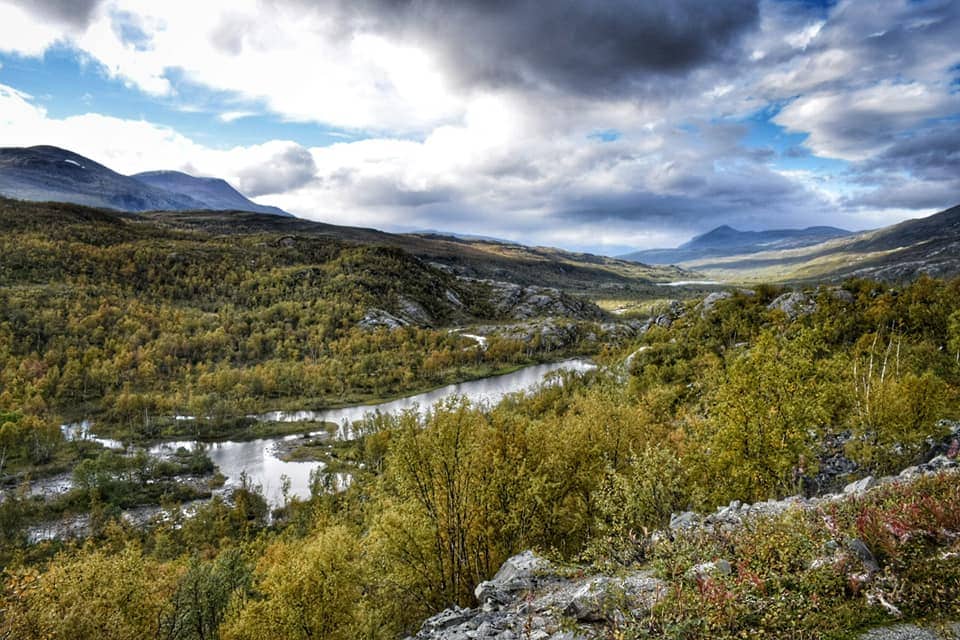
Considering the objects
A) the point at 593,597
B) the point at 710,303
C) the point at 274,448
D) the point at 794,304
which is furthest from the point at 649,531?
the point at 274,448

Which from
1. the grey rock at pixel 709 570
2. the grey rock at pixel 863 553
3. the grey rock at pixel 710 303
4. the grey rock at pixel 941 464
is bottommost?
the grey rock at pixel 941 464

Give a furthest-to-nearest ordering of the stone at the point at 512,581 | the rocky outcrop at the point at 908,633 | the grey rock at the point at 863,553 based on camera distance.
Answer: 1. the stone at the point at 512,581
2. the grey rock at the point at 863,553
3. the rocky outcrop at the point at 908,633

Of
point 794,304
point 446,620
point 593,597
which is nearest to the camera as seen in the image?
point 593,597

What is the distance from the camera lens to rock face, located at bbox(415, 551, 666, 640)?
11.8 metres

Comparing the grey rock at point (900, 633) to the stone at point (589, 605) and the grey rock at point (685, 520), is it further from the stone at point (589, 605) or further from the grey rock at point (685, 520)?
the grey rock at point (685, 520)

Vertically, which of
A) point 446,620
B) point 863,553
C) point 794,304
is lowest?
point 446,620

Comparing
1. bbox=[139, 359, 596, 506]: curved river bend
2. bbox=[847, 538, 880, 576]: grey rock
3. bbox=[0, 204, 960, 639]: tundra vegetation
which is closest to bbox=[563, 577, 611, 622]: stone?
bbox=[0, 204, 960, 639]: tundra vegetation

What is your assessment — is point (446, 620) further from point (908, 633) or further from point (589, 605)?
point (908, 633)

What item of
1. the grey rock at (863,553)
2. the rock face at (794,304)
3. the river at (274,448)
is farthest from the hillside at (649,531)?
the river at (274,448)

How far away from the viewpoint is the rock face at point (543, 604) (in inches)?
464

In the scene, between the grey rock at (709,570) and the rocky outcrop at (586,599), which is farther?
the grey rock at (709,570)

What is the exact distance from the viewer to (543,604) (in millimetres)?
14242

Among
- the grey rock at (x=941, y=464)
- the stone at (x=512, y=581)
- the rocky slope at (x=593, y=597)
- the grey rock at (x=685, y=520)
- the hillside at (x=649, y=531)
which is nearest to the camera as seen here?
the rocky slope at (x=593, y=597)

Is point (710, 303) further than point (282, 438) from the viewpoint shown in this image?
No
